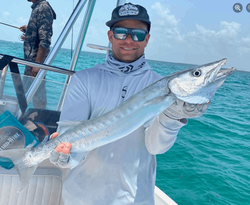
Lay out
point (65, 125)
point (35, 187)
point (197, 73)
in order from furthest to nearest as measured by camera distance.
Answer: point (35, 187)
point (65, 125)
point (197, 73)

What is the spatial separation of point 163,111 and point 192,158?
633 cm

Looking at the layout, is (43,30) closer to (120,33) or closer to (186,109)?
(120,33)

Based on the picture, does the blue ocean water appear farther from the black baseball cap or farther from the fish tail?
the black baseball cap

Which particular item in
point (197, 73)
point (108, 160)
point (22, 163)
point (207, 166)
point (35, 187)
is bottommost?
point (207, 166)

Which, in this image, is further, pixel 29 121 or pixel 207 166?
pixel 207 166

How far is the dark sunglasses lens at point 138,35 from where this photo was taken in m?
1.89

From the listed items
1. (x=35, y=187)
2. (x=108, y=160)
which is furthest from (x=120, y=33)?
(x=35, y=187)

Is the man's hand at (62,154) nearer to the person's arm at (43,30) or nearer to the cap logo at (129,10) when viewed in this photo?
the cap logo at (129,10)

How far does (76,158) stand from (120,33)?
101cm

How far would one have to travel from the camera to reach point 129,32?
6.20 ft

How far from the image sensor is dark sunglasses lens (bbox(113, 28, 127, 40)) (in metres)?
1.90

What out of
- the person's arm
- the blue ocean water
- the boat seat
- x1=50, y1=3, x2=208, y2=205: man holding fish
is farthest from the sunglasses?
the blue ocean water

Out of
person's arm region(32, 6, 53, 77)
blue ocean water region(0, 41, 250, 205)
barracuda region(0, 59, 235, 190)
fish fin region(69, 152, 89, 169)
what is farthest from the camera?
blue ocean water region(0, 41, 250, 205)

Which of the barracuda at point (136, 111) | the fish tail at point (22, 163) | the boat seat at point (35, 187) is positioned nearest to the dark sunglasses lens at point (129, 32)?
the barracuda at point (136, 111)
